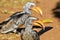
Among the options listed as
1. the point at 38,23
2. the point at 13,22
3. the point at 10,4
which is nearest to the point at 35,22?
the point at 38,23

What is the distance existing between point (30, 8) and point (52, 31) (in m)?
1.01

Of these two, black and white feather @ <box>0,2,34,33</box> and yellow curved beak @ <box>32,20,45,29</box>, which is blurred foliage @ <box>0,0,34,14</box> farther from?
yellow curved beak @ <box>32,20,45,29</box>

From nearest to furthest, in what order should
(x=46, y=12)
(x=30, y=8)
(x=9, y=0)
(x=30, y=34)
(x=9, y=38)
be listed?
1. (x=30, y=34)
2. (x=9, y=38)
3. (x=30, y=8)
4. (x=46, y=12)
5. (x=9, y=0)

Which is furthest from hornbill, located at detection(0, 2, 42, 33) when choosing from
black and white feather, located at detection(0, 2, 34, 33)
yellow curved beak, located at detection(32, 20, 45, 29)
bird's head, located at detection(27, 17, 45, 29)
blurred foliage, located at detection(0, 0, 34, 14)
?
blurred foliage, located at detection(0, 0, 34, 14)

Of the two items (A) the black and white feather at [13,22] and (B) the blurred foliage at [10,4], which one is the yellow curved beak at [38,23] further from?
(B) the blurred foliage at [10,4]

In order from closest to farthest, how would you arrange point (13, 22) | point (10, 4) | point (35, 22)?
point (13, 22), point (35, 22), point (10, 4)

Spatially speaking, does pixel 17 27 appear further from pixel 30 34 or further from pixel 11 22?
pixel 30 34

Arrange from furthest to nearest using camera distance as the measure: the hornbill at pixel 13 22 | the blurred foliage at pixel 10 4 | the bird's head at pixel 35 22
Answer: the blurred foliage at pixel 10 4
the hornbill at pixel 13 22
the bird's head at pixel 35 22

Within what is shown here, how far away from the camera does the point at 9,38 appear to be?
783cm

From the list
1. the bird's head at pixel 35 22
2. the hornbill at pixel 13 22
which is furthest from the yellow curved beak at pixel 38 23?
the hornbill at pixel 13 22

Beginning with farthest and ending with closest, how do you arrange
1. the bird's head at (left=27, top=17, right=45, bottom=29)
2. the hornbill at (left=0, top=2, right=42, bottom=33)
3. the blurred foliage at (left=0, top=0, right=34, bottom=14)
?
the blurred foliage at (left=0, top=0, right=34, bottom=14)
the hornbill at (left=0, top=2, right=42, bottom=33)
the bird's head at (left=27, top=17, right=45, bottom=29)

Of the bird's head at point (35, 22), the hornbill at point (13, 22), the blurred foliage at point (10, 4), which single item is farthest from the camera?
the blurred foliage at point (10, 4)

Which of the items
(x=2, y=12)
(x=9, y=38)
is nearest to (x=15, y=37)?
(x=9, y=38)

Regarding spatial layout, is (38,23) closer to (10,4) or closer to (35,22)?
(35,22)
